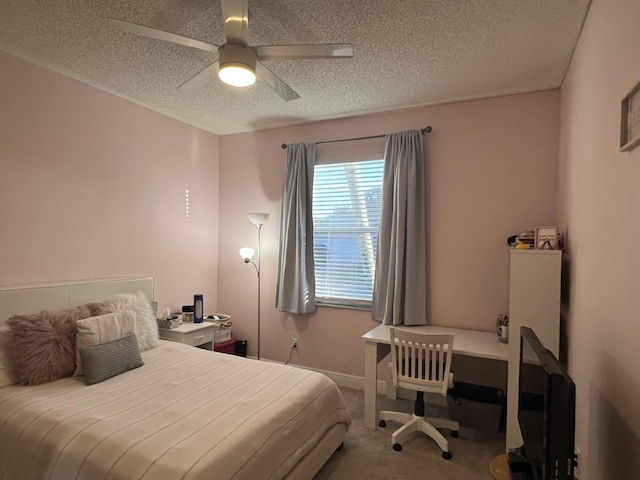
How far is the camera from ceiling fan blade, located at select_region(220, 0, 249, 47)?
65.0 inches

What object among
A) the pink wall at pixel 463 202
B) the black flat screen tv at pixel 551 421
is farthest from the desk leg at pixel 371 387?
the black flat screen tv at pixel 551 421

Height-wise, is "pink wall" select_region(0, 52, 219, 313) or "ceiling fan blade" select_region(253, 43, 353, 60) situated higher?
"ceiling fan blade" select_region(253, 43, 353, 60)

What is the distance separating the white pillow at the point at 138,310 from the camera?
2758 millimetres

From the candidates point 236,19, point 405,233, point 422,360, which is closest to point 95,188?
point 236,19

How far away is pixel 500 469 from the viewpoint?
1691mm

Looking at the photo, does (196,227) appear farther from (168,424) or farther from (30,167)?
(168,424)

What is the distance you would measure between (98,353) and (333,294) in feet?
7.33

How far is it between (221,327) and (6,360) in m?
2.00

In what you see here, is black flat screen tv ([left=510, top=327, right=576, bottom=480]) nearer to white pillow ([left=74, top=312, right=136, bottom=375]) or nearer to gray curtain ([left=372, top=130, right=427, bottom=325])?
gray curtain ([left=372, top=130, right=427, bottom=325])

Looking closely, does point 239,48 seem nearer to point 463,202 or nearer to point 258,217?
point 258,217

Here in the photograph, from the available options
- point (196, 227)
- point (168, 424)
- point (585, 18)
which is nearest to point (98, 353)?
point (168, 424)

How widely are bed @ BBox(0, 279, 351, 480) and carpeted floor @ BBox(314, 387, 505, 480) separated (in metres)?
0.16

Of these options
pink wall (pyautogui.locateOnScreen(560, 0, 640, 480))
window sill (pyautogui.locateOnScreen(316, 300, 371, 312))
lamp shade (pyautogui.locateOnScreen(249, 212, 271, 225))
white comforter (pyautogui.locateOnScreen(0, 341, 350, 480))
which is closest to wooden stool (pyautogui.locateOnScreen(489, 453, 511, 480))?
pink wall (pyautogui.locateOnScreen(560, 0, 640, 480))

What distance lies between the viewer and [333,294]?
12.7 feet
